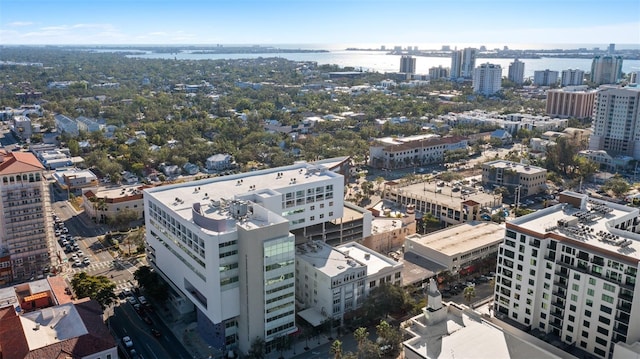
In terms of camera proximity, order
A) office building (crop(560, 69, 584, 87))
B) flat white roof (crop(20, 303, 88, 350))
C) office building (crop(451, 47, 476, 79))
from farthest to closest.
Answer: office building (crop(451, 47, 476, 79)) → office building (crop(560, 69, 584, 87)) → flat white roof (crop(20, 303, 88, 350))

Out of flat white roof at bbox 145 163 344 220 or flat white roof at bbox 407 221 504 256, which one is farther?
flat white roof at bbox 407 221 504 256

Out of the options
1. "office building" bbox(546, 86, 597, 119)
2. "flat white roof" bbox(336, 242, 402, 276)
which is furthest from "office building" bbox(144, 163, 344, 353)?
"office building" bbox(546, 86, 597, 119)

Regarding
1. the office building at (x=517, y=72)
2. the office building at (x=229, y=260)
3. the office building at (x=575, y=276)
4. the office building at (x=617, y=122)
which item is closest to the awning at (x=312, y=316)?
the office building at (x=229, y=260)

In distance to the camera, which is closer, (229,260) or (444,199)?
(229,260)

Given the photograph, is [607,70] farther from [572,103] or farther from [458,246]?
[458,246]

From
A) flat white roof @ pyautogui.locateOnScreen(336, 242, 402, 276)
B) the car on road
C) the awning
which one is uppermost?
flat white roof @ pyautogui.locateOnScreen(336, 242, 402, 276)

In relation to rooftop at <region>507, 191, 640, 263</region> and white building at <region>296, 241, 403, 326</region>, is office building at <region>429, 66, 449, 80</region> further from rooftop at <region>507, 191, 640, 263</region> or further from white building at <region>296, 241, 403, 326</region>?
white building at <region>296, 241, 403, 326</region>

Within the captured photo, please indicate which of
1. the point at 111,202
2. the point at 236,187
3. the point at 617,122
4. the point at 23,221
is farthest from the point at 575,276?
the point at 617,122

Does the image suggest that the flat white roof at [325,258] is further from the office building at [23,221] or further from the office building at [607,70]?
the office building at [607,70]
